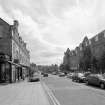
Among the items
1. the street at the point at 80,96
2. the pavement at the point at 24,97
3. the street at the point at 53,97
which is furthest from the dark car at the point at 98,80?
the pavement at the point at 24,97

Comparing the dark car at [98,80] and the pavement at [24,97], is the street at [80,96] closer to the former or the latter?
the pavement at [24,97]

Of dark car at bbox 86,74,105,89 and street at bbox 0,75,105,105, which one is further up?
dark car at bbox 86,74,105,89

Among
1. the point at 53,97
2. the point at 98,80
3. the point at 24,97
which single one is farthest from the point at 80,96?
the point at 98,80

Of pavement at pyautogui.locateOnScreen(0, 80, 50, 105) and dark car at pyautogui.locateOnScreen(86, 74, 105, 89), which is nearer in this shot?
pavement at pyautogui.locateOnScreen(0, 80, 50, 105)

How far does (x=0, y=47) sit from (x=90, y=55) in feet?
93.6

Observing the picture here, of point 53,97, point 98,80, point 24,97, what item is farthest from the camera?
point 98,80

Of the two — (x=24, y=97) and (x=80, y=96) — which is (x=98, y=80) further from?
(x=24, y=97)

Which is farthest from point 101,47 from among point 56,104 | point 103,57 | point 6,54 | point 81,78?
point 56,104

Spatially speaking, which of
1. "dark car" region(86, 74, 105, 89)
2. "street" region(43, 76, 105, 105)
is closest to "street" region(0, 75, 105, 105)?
"street" region(43, 76, 105, 105)

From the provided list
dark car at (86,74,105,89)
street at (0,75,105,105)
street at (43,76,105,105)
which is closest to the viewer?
street at (43,76,105,105)

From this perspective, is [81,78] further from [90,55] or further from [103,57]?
[90,55]

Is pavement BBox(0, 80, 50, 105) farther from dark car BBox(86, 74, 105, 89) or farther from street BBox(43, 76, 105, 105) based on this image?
dark car BBox(86, 74, 105, 89)

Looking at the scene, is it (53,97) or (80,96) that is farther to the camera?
(80,96)

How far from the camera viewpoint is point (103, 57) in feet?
123
